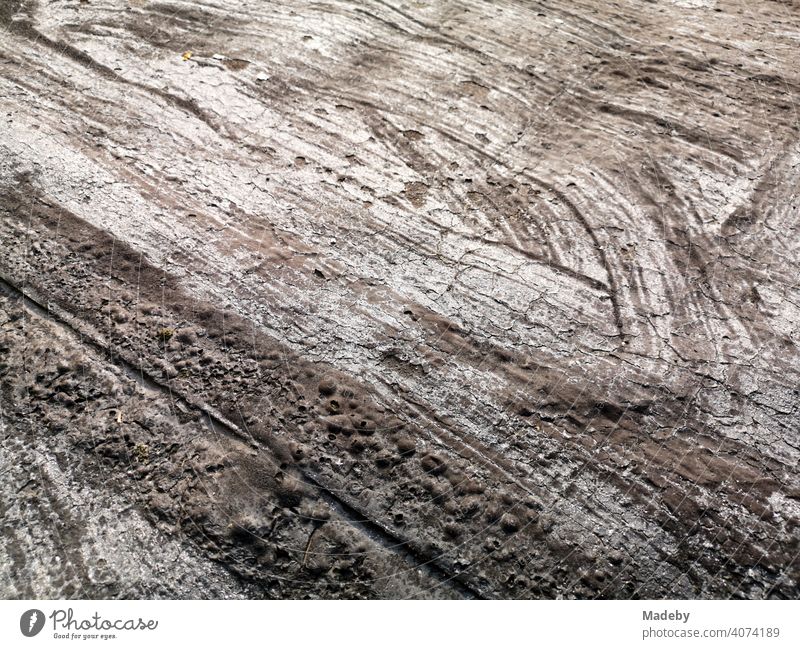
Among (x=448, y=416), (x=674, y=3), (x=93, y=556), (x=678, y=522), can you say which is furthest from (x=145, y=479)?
(x=674, y=3)

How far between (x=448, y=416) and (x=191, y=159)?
148cm

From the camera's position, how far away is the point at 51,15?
3225mm

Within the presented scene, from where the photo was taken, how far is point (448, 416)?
6.66 feet

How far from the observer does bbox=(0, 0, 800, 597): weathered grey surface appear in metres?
1.84

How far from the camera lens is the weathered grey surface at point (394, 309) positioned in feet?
6.04

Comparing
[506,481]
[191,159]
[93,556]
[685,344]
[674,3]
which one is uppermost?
[674,3]

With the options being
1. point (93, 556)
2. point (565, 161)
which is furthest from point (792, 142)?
point (93, 556)

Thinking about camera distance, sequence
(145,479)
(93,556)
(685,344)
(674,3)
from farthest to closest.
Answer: (674,3) < (685,344) < (145,479) < (93,556)

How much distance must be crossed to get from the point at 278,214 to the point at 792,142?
208 centimetres

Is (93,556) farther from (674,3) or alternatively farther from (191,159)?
(674,3)

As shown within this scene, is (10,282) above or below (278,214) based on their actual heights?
below

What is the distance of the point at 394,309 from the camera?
2.25 metres

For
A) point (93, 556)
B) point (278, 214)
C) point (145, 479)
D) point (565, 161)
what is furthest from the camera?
point (565, 161)

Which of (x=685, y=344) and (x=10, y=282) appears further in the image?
(x=10, y=282)
